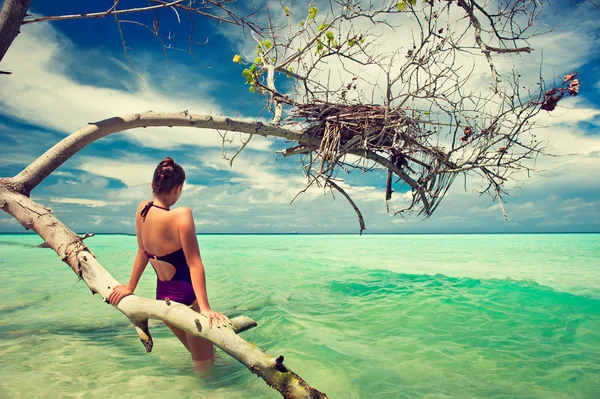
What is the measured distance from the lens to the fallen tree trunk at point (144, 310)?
6.70 feet

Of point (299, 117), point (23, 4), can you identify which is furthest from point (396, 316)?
point (23, 4)

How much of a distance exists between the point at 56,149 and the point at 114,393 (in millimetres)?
2456

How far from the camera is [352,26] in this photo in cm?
521

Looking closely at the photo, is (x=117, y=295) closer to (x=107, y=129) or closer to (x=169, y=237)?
(x=169, y=237)

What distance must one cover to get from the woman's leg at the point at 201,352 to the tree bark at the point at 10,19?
11.0ft

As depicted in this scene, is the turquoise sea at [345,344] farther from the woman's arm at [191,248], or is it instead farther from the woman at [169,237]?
the woman's arm at [191,248]

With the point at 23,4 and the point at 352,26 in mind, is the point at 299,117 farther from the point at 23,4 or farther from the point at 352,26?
the point at 23,4

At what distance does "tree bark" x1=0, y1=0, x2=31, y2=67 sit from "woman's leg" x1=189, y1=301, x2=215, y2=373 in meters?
3.36

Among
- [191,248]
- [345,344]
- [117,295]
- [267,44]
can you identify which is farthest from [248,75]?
[345,344]

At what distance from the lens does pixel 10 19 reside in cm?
336

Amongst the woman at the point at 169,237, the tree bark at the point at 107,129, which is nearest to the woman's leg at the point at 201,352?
the woman at the point at 169,237

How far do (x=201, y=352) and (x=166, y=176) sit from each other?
71.7 inches

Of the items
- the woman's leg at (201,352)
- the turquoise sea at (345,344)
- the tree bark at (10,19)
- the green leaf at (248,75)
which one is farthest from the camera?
the green leaf at (248,75)

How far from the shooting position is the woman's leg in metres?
3.48
